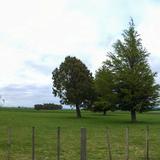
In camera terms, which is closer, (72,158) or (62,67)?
(72,158)

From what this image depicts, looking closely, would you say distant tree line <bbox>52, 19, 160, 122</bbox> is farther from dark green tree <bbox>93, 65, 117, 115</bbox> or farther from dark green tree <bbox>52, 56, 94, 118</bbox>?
dark green tree <bbox>52, 56, 94, 118</bbox>

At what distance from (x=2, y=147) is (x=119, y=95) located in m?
38.9

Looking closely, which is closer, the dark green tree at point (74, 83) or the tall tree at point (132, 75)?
the tall tree at point (132, 75)

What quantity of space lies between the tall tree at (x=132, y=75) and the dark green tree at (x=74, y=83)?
1748cm

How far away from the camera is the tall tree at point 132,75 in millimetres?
61031

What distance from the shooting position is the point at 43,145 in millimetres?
25016

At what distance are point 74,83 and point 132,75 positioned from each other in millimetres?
21881

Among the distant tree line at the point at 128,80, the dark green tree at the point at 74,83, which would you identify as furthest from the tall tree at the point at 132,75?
the dark green tree at the point at 74,83

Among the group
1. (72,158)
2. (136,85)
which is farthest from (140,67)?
(72,158)

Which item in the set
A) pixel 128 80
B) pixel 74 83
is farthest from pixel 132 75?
pixel 74 83

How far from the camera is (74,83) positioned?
81.8 meters

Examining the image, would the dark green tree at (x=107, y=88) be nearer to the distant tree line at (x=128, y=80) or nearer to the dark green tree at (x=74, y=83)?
the distant tree line at (x=128, y=80)

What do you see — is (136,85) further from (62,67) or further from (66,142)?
(66,142)

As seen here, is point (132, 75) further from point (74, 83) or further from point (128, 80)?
point (74, 83)
